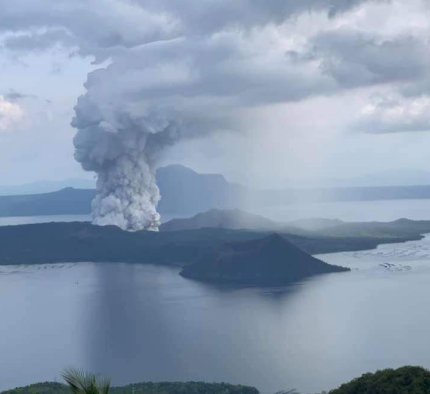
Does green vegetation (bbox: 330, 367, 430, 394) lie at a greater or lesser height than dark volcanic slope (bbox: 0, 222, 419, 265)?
lesser

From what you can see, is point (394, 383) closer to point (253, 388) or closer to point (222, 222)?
point (253, 388)

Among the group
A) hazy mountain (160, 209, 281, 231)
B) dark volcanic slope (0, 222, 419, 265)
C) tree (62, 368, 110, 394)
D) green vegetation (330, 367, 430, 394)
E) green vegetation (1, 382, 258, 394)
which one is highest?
hazy mountain (160, 209, 281, 231)

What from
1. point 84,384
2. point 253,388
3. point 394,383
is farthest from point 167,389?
point 84,384

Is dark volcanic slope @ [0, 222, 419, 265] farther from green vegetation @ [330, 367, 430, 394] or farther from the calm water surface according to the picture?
green vegetation @ [330, 367, 430, 394]

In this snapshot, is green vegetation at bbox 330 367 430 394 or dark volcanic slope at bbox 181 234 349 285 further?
dark volcanic slope at bbox 181 234 349 285

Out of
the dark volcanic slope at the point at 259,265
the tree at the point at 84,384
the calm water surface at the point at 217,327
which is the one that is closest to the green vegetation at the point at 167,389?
the calm water surface at the point at 217,327

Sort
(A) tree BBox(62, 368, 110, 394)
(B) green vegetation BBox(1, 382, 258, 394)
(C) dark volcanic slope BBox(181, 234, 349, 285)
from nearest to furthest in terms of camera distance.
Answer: (A) tree BBox(62, 368, 110, 394) < (B) green vegetation BBox(1, 382, 258, 394) < (C) dark volcanic slope BBox(181, 234, 349, 285)

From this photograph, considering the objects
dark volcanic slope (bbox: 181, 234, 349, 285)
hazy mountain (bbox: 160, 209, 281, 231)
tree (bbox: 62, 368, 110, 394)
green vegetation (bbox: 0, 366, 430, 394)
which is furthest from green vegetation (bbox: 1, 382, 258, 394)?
hazy mountain (bbox: 160, 209, 281, 231)
